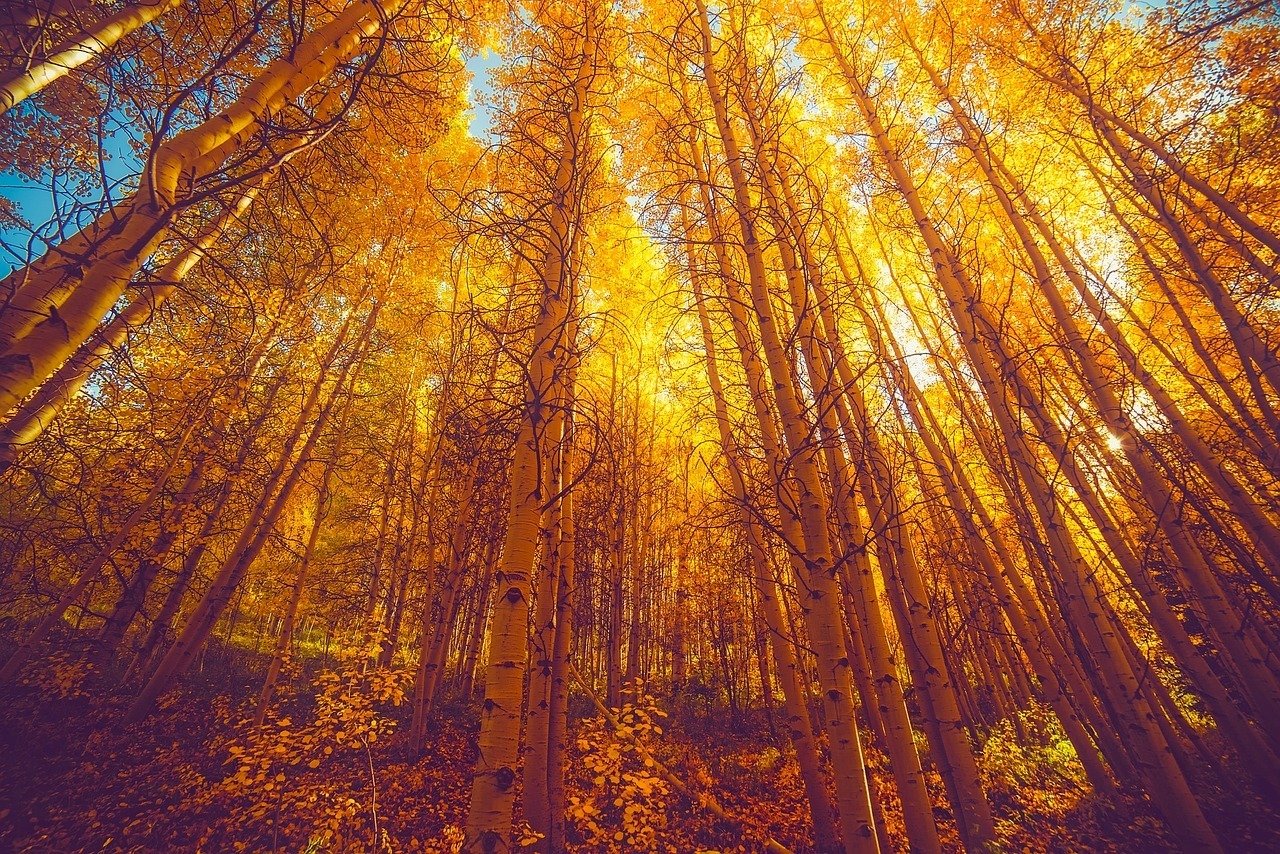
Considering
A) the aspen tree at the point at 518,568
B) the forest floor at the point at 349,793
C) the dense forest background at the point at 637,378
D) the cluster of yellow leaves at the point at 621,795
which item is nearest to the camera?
the aspen tree at the point at 518,568

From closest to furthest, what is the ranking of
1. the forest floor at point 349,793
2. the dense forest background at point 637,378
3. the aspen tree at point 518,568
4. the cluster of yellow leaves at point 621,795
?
the aspen tree at point 518,568, the dense forest background at point 637,378, the cluster of yellow leaves at point 621,795, the forest floor at point 349,793

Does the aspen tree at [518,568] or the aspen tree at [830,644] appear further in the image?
the aspen tree at [830,644]

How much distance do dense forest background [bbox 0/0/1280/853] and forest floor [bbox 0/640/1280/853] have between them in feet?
0.26

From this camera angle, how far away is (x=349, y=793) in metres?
6.05

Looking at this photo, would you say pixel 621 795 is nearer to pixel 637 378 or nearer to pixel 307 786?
pixel 307 786

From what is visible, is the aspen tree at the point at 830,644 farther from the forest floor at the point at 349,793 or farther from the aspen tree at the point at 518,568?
the forest floor at the point at 349,793

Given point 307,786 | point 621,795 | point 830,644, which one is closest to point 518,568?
point 830,644

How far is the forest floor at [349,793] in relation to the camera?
500 centimetres

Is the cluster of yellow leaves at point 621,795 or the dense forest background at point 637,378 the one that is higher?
the dense forest background at point 637,378

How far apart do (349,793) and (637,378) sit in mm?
7007

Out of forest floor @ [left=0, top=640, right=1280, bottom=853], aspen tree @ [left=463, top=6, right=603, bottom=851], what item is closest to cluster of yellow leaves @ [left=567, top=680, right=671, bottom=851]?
forest floor @ [left=0, top=640, right=1280, bottom=853]

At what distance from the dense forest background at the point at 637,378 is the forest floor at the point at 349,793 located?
8 cm

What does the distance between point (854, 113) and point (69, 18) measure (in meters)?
8.76

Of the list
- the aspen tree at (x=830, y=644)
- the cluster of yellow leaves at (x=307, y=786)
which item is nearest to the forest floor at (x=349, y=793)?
the cluster of yellow leaves at (x=307, y=786)
